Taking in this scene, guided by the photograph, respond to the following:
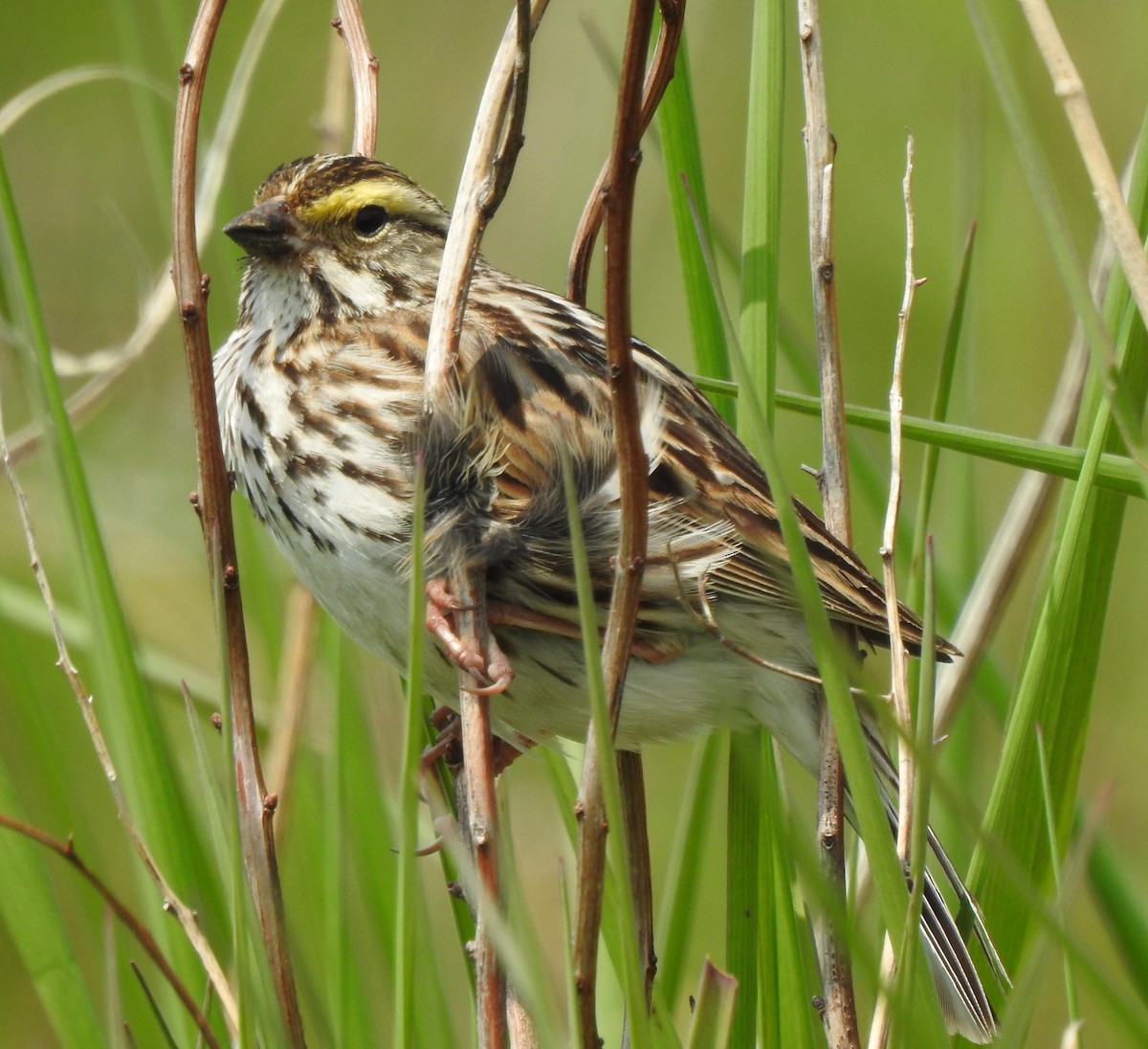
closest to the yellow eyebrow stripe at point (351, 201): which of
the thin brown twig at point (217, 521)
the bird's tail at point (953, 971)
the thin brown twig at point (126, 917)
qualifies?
the thin brown twig at point (217, 521)

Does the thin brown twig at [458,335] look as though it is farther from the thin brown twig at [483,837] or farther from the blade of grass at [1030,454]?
the blade of grass at [1030,454]

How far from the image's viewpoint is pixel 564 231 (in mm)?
3930

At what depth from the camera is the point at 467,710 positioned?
147 cm

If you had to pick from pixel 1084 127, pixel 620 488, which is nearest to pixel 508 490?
pixel 620 488

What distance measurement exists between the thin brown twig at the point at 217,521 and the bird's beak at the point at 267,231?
2.13 feet

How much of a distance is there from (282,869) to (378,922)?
35 cm

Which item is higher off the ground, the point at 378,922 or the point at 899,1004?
the point at 899,1004

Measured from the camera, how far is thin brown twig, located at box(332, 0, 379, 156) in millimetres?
2076

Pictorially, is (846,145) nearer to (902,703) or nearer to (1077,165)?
(1077,165)

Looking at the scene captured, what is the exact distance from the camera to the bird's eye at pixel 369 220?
240 centimetres

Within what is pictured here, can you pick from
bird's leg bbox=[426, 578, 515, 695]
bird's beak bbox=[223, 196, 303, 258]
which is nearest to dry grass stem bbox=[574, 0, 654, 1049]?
bird's leg bbox=[426, 578, 515, 695]

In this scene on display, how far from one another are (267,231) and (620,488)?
45.7 inches

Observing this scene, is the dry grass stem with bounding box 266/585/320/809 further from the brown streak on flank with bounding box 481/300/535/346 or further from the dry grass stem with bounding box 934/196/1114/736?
the dry grass stem with bounding box 934/196/1114/736

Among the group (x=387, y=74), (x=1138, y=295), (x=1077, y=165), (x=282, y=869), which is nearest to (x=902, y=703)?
(x=1138, y=295)
